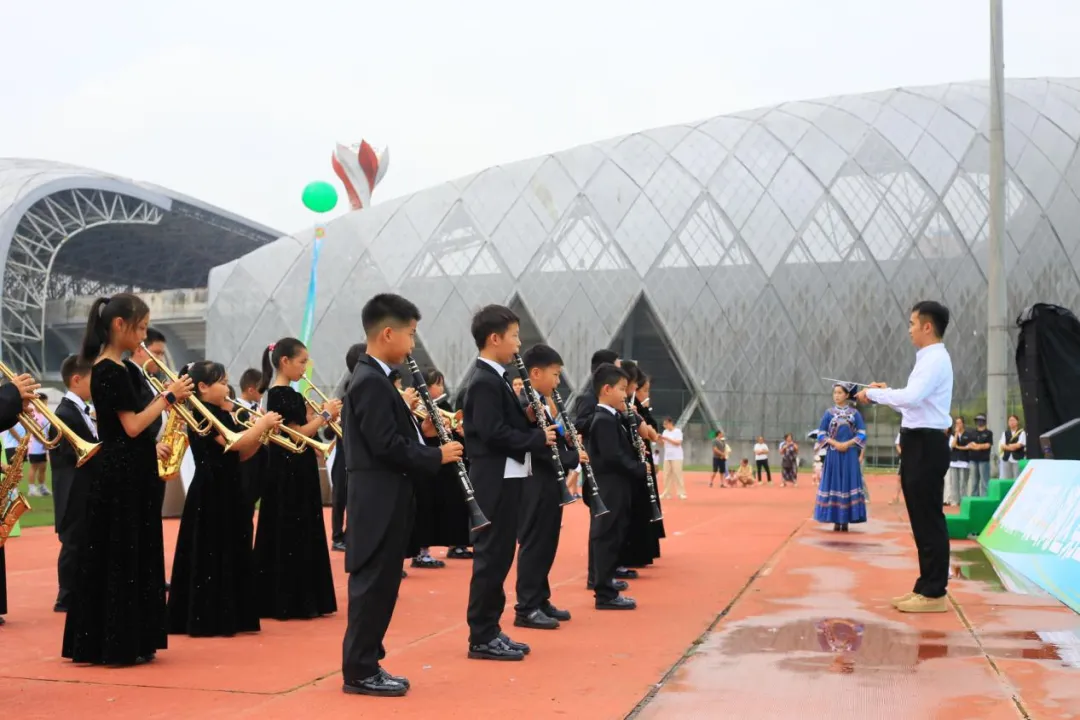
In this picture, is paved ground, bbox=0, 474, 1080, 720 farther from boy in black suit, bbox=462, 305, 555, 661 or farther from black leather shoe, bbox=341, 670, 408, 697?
boy in black suit, bbox=462, 305, 555, 661

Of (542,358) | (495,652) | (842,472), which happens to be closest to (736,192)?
(842,472)

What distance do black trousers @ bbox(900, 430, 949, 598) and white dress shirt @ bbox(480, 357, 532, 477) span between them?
9.48ft

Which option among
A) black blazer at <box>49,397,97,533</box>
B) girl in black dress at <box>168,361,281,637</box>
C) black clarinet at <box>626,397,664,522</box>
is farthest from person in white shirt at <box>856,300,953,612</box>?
black blazer at <box>49,397,97,533</box>

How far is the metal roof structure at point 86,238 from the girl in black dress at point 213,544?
55731mm

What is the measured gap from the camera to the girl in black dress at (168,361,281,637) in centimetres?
688

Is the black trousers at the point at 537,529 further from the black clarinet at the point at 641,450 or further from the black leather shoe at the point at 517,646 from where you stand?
the black clarinet at the point at 641,450

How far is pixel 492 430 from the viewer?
6.21m

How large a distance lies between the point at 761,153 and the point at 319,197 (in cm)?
1694

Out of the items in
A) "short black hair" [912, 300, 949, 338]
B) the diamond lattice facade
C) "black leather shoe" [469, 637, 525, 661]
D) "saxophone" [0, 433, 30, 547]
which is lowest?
"black leather shoe" [469, 637, 525, 661]

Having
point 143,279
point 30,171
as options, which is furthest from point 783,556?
point 143,279

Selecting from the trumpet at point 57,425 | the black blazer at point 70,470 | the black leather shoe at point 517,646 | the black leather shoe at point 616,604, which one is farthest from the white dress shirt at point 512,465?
the black blazer at point 70,470

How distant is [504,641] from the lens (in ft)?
20.1

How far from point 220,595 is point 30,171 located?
61.3 metres

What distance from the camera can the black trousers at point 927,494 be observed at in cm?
768
